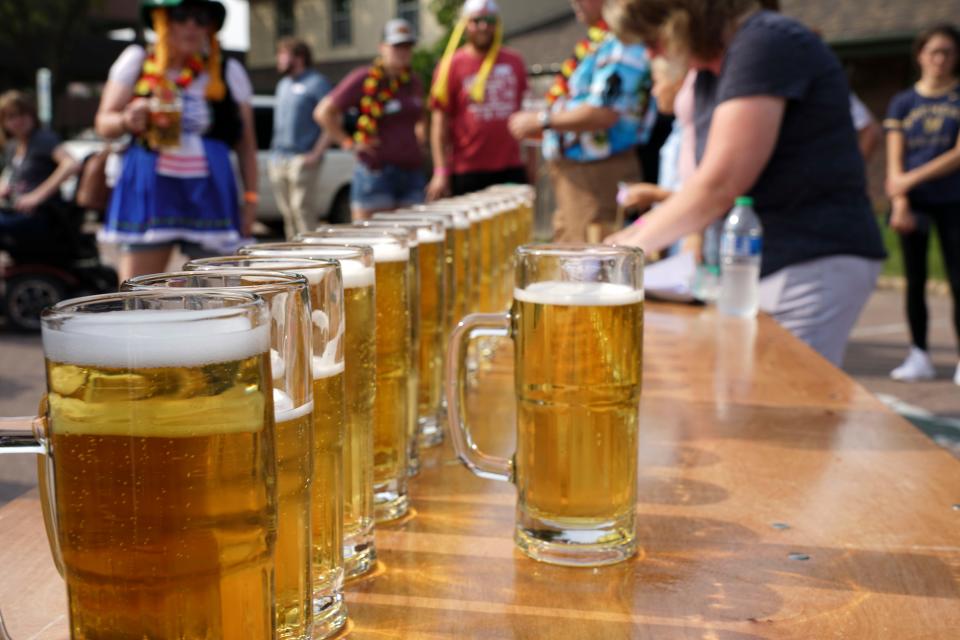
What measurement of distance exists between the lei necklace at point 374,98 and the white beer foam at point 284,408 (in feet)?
21.6

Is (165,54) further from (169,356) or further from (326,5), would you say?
(326,5)

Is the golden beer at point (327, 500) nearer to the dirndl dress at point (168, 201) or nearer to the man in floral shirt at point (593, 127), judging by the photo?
the dirndl dress at point (168, 201)

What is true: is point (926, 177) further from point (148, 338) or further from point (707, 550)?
point (148, 338)

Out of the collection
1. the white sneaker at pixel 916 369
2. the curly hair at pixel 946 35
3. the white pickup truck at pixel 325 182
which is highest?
the curly hair at pixel 946 35

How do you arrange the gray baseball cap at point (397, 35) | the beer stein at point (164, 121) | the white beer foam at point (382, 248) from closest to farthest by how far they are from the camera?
the white beer foam at point (382, 248), the beer stein at point (164, 121), the gray baseball cap at point (397, 35)

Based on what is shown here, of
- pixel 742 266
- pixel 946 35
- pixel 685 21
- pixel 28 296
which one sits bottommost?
pixel 28 296

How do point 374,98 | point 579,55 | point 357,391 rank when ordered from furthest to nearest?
point 374,98
point 579,55
point 357,391

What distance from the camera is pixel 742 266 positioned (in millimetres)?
2869

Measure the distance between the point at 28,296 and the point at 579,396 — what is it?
7100 millimetres

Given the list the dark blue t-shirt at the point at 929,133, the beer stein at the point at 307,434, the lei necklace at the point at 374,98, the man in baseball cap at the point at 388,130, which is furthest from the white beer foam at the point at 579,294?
the lei necklace at the point at 374,98

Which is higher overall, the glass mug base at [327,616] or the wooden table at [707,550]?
the glass mug base at [327,616]

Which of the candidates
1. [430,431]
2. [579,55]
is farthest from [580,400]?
[579,55]

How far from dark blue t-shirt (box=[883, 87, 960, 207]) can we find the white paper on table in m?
3.80

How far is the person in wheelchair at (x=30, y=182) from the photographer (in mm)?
7141
